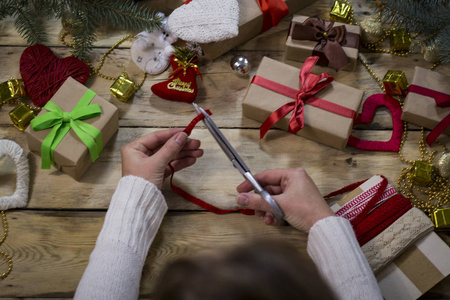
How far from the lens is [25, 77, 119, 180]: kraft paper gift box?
1.20 metres

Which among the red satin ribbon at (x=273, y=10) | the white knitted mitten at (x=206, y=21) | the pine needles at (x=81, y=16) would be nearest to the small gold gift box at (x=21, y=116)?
the pine needles at (x=81, y=16)

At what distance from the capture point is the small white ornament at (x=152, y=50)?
1.39 metres

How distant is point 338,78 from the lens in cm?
139

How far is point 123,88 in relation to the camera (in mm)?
1335

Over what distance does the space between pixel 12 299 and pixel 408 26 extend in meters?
1.40

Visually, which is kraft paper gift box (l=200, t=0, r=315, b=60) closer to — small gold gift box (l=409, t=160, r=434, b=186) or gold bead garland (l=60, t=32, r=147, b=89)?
gold bead garland (l=60, t=32, r=147, b=89)

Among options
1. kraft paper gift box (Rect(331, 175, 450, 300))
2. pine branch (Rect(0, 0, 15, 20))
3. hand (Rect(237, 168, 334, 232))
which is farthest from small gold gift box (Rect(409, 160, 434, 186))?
pine branch (Rect(0, 0, 15, 20))

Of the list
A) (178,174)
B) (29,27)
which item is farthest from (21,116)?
(178,174)

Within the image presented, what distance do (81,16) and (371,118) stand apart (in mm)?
962

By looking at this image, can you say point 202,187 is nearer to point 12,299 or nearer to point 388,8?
point 12,299

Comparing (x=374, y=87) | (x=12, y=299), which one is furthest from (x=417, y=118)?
(x=12, y=299)

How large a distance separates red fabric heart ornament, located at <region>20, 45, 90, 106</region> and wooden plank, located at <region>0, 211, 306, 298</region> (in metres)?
0.38

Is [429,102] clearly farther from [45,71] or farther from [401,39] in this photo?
[45,71]

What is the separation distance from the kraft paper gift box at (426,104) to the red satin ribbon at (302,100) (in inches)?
7.6
